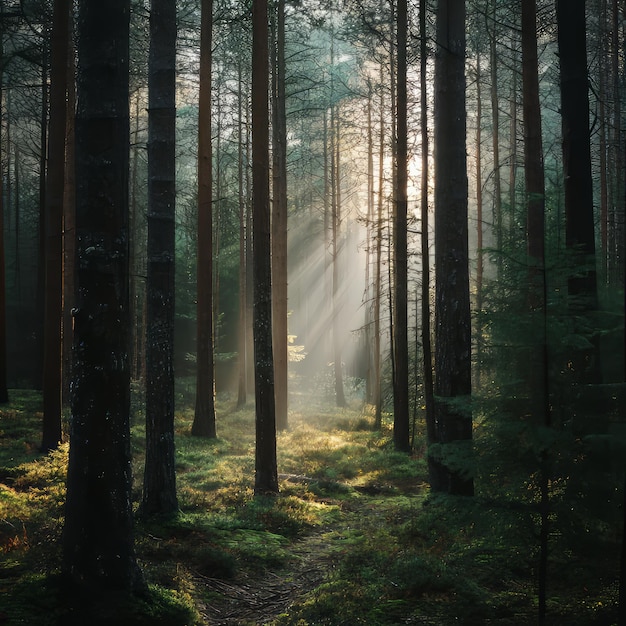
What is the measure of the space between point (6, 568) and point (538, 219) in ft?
33.8

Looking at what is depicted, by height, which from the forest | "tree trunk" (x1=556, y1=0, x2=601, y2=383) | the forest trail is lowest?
the forest trail

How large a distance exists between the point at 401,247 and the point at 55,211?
28.3ft

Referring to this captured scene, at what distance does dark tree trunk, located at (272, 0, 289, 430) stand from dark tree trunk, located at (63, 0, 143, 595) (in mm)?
14431

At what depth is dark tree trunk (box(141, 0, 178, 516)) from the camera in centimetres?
856

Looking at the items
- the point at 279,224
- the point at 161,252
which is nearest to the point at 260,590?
the point at 161,252

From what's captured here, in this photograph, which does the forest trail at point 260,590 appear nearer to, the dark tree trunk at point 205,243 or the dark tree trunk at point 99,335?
the dark tree trunk at point 99,335

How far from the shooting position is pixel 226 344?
3456 centimetres

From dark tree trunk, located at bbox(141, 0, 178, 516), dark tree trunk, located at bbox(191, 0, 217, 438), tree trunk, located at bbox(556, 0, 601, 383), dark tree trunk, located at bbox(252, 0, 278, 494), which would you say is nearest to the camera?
tree trunk, located at bbox(556, 0, 601, 383)

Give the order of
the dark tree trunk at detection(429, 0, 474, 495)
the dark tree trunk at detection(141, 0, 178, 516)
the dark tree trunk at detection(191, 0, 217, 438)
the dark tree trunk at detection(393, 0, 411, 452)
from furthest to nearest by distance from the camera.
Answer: the dark tree trunk at detection(191, 0, 217, 438) < the dark tree trunk at detection(393, 0, 411, 452) < the dark tree trunk at detection(141, 0, 178, 516) < the dark tree trunk at detection(429, 0, 474, 495)

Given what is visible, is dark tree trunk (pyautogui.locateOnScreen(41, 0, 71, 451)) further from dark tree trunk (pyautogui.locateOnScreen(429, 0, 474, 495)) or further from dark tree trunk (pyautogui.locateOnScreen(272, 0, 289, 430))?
dark tree trunk (pyautogui.locateOnScreen(272, 0, 289, 430))

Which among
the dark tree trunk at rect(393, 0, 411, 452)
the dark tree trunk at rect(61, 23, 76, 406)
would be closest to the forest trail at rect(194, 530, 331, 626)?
the dark tree trunk at rect(393, 0, 411, 452)

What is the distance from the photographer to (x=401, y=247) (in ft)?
53.2

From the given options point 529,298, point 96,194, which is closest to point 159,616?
point 96,194

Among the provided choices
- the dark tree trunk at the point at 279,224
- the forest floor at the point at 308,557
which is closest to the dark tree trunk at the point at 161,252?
the forest floor at the point at 308,557
